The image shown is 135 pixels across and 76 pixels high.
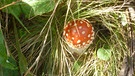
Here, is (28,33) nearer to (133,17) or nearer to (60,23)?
(60,23)

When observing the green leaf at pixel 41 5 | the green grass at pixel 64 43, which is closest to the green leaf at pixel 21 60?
the green grass at pixel 64 43

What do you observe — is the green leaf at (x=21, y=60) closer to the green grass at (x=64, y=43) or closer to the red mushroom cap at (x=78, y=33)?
the green grass at (x=64, y=43)

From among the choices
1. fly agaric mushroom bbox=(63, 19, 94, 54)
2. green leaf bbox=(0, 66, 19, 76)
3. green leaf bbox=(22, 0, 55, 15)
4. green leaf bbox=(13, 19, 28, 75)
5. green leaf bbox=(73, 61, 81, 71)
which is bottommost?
green leaf bbox=(73, 61, 81, 71)

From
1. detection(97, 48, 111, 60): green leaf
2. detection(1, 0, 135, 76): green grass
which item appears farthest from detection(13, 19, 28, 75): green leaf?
detection(97, 48, 111, 60): green leaf

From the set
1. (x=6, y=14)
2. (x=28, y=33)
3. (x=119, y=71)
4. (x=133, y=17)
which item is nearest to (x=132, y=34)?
(x=133, y=17)

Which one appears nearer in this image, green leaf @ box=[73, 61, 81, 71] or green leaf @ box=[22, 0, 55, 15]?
green leaf @ box=[22, 0, 55, 15]

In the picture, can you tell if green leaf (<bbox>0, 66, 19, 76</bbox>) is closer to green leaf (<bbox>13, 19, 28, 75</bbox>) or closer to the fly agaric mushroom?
green leaf (<bbox>13, 19, 28, 75</bbox>)

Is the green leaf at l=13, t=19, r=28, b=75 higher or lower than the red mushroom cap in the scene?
lower
